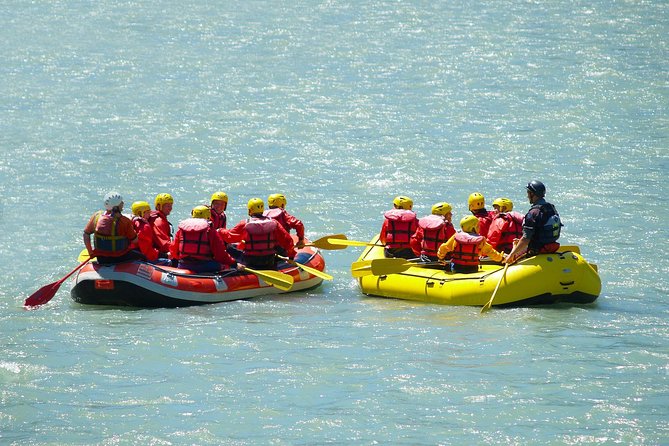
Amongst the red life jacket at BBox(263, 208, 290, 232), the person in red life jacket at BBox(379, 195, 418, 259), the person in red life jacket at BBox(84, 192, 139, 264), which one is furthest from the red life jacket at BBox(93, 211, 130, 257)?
the person in red life jacket at BBox(379, 195, 418, 259)

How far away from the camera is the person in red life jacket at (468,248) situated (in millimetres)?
13570

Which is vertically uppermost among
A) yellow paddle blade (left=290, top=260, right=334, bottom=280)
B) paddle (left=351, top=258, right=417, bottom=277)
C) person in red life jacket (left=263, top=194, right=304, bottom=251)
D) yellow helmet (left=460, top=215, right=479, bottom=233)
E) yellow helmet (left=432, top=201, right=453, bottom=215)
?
yellow helmet (left=432, top=201, right=453, bottom=215)

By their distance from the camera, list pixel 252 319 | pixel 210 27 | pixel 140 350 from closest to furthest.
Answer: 1. pixel 140 350
2. pixel 252 319
3. pixel 210 27

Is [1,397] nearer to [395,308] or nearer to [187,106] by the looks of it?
[395,308]

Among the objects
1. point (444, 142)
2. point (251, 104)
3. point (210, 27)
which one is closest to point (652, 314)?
point (444, 142)

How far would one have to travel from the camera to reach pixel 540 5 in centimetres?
3216

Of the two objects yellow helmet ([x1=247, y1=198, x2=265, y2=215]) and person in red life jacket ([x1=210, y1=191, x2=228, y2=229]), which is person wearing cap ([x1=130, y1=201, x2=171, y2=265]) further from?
yellow helmet ([x1=247, y1=198, x2=265, y2=215])

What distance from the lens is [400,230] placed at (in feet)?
48.1

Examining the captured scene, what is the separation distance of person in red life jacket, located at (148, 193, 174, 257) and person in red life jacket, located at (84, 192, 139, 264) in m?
0.67

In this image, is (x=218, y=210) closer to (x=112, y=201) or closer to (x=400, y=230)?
(x=112, y=201)

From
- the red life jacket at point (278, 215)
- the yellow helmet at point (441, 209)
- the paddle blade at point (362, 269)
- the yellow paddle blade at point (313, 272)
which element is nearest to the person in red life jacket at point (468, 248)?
the yellow helmet at point (441, 209)

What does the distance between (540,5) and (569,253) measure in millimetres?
20109

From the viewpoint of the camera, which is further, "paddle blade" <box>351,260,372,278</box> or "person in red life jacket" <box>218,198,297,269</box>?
"paddle blade" <box>351,260,372,278</box>

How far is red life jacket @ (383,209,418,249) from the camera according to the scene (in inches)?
576
